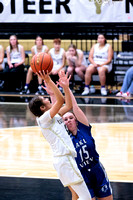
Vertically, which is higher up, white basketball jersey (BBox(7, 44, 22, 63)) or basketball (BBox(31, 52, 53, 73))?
basketball (BBox(31, 52, 53, 73))

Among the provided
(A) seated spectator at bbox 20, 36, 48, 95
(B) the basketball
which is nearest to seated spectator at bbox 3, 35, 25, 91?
(A) seated spectator at bbox 20, 36, 48, 95

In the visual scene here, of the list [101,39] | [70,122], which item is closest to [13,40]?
[101,39]

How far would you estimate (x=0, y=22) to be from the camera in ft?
44.4

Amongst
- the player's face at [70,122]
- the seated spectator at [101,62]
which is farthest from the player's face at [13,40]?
the player's face at [70,122]

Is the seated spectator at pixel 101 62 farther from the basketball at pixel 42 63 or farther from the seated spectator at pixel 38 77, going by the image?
the basketball at pixel 42 63

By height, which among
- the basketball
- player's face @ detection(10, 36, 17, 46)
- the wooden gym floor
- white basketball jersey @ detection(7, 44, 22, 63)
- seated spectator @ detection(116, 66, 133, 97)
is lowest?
the wooden gym floor

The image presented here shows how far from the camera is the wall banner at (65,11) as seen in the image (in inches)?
499

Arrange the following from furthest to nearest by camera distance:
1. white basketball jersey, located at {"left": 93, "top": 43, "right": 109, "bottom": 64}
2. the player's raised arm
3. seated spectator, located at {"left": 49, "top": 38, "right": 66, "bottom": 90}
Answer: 1. seated spectator, located at {"left": 49, "top": 38, "right": 66, "bottom": 90}
2. white basketball jersey, located at {"left": 93, "top": 43, "right": 109, "bottom": 64}
3. the player's raised arm

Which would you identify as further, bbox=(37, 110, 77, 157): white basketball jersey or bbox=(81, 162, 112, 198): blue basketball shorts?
bbox=(81, 162, 112, 198): blue basketball shorts

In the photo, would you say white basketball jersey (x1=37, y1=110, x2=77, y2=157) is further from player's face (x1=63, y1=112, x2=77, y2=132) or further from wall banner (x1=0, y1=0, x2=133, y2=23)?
wall banner (x1=0, y1=0, x2=133, y2=23)

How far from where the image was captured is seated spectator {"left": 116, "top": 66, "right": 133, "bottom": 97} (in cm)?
1138

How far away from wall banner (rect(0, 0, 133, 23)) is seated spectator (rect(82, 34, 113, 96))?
1041 mm

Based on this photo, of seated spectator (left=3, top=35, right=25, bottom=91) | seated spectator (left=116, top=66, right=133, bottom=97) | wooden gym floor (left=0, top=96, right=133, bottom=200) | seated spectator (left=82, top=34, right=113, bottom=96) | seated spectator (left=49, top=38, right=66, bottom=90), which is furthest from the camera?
seated spectator (left=3, top=35, right=25, bottom=91)

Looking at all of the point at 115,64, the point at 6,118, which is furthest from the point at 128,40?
the point at 6,118
